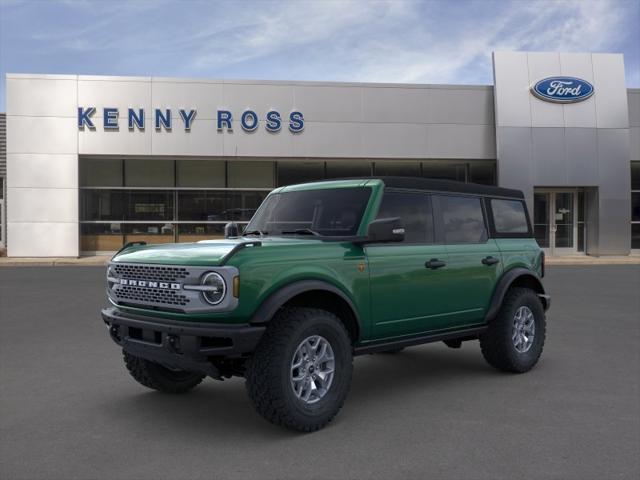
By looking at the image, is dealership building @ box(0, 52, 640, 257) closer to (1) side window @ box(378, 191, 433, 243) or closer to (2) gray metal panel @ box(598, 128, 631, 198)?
(2) gray metal panel @ box(598, 128, 631, 198)

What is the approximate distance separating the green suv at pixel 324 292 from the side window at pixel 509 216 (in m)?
0.02

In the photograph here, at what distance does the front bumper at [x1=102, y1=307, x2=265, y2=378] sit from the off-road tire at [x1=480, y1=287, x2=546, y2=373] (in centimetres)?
290

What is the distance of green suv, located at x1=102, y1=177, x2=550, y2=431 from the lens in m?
4.11

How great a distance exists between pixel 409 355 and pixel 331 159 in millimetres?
17903

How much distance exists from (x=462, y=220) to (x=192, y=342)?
3.09m

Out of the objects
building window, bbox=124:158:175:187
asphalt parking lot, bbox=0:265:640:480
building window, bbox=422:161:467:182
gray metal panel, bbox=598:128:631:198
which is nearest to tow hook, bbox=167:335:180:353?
asphalt parking lot, bbox=0:265:640:480

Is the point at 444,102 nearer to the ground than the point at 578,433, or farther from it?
farther from it

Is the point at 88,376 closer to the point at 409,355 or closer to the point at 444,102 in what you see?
the point at 409,355

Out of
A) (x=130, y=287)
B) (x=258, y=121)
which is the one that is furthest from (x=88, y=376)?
(x=258, y=121)

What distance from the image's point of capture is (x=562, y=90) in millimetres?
23719

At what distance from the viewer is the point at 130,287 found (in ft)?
15.3

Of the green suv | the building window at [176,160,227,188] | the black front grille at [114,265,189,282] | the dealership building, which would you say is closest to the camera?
the green suv

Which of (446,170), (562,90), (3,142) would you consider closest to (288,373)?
(446,170)

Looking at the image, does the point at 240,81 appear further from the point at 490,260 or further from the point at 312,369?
the point at 312,369
